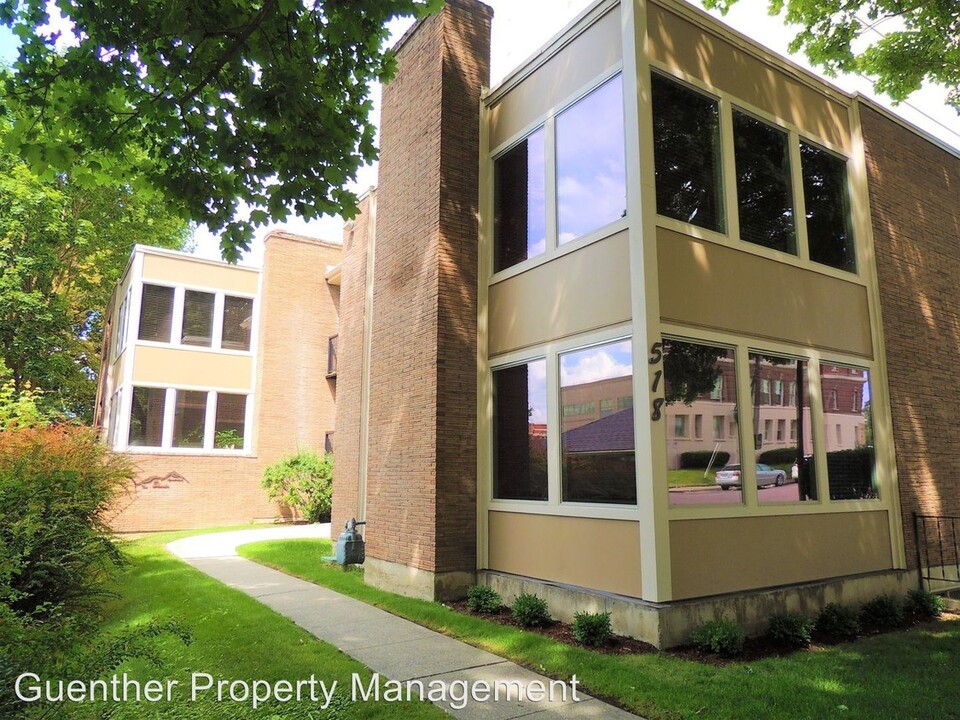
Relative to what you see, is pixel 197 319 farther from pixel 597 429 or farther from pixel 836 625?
pixel 836 625

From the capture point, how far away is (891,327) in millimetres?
9289

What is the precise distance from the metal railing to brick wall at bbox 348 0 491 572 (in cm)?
609

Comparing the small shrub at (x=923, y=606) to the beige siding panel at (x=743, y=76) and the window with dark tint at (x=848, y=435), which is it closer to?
the window with dark tint at (x=848, y=435)

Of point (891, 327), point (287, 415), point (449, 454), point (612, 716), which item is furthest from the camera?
point (287, 415)

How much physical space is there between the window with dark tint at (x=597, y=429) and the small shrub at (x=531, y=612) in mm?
1173

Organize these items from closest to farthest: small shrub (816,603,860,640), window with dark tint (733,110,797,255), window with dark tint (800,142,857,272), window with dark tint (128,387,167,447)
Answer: small shrub (816,603,860,640), window with dark tint (733,110,797,255), window with dark tint (800,142,857,272), window with dark tint (128,387,167,447)

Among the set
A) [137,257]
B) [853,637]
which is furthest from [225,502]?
[853,637]

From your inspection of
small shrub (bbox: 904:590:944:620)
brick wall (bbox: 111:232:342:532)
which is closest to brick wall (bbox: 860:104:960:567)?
small shrub (bbox: 904:590:944:620)

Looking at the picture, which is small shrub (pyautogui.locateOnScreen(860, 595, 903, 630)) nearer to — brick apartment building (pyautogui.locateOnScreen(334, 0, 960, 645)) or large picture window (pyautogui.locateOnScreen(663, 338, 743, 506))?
brick apartment building (pyautogui.locateOnScreen(334, 0, 960, 645))

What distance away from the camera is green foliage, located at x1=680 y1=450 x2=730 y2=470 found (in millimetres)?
6734

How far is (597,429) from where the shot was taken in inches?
284

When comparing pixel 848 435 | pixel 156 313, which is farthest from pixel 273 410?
pixel 848 435

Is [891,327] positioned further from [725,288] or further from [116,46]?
[116,46]

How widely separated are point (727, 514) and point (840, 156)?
18.8ft
